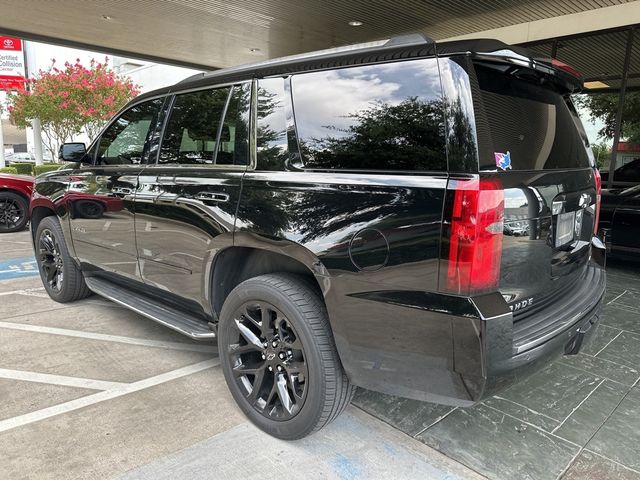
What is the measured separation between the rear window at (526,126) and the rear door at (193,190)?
1.32 m

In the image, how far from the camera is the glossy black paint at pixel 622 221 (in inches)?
225

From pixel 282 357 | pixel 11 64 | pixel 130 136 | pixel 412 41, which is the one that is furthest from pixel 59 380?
pixel 11 64

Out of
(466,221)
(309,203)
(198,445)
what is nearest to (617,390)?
(466,221)

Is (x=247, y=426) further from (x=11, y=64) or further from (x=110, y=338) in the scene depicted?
(x=11, y=64)

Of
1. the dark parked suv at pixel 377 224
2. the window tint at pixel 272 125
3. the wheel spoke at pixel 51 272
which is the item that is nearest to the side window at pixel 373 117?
the dark parked suv at pixel 377 224

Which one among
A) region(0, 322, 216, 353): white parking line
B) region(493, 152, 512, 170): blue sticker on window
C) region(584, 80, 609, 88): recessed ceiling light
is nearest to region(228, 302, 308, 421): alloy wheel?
region(0, 322, 216, 353): white parking line

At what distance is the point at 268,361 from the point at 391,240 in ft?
3.34

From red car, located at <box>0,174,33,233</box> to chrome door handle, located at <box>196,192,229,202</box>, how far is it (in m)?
7.84

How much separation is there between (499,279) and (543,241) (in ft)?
1.18

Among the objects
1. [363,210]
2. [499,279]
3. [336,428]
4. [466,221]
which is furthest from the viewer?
[336,428]

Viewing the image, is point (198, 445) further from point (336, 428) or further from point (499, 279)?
point (499, 279)

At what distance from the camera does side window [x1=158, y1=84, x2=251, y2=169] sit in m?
2.71

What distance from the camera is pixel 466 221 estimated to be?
5.85 ft

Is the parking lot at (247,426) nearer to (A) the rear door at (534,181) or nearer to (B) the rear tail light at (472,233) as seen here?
(A) the rear door at (534,181)
